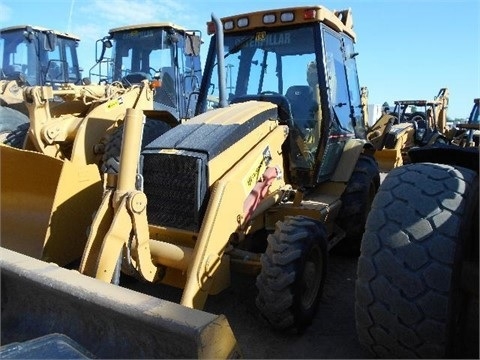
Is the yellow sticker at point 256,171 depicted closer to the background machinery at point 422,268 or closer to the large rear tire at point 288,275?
the large rear tire at point 288,275

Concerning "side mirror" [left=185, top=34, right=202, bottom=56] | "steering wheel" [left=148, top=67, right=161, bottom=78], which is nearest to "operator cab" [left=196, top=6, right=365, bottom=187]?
"side mirror" [left=185, top=34, right=202, bottom=56]

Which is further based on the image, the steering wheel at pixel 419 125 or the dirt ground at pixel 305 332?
the steering wheel at pixel 419 125

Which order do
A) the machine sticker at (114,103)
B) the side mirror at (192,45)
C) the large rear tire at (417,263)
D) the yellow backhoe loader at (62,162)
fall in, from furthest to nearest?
the side mirror at (192,45) < the machine sticker at (114,103) < the yellow backhoe loader at (62,162) < the large rear tire at (417,263)

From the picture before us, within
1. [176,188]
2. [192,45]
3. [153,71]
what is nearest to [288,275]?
[176,188]

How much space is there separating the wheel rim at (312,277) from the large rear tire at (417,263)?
0.89 meters

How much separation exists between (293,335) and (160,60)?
5461mm

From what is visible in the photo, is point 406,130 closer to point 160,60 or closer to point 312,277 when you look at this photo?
point 160,60

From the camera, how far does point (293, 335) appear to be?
3160 millimetres

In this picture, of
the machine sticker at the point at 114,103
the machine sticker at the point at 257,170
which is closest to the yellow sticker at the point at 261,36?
the machine sticker at the point at 257,170

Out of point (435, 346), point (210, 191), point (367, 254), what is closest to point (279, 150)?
point (210, 191)

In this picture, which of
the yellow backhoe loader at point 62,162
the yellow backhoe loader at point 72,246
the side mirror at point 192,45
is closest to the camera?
the yellow backhoe loader at point 72,246

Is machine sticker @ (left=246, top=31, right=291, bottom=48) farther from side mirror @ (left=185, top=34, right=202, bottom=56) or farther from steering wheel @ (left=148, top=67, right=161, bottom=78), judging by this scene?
steering wheel @ (left=148, top=67, right=161, bottom=78)

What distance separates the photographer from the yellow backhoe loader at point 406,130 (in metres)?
9.89

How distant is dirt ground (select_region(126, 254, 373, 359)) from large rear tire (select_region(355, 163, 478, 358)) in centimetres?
77
